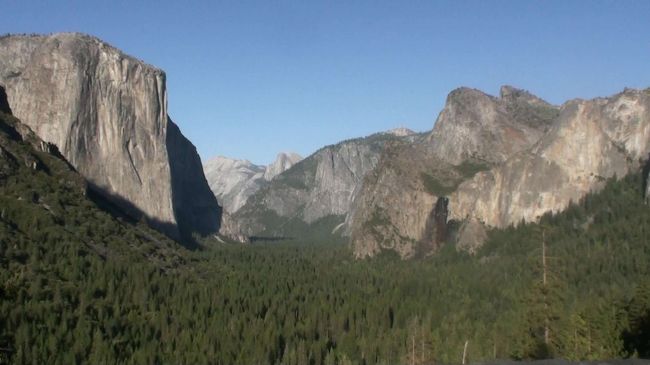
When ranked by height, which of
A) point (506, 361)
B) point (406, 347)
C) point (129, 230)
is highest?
point (129, 230)

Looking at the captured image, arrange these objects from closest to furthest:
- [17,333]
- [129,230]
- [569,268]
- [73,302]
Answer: [17,333] < [73,302] < [569,268] < [129,230]

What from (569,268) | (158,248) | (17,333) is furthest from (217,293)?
(569,268)

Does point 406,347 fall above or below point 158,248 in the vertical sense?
below

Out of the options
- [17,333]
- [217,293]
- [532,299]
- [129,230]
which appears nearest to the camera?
[532,299]

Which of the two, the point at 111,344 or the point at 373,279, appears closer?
the point at 111,344

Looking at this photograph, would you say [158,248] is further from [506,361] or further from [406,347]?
[506,361]

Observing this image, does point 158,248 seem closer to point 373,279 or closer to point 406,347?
point 373,279

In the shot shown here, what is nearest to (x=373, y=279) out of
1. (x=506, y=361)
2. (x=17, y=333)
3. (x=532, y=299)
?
(x=17, y=333)
